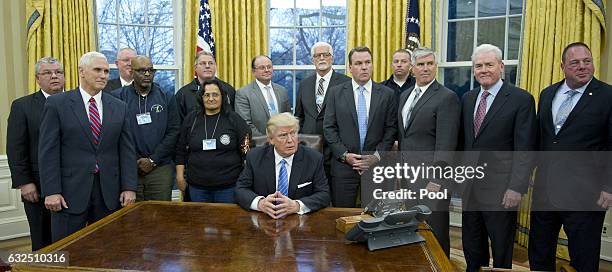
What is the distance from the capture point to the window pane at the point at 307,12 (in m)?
5.48

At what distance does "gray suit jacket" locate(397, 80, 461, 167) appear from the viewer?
118 inches

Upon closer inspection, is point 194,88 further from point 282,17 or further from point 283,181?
point 282,17

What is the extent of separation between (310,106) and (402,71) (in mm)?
947

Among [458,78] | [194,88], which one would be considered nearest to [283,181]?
[194,88]

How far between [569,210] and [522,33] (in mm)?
2145

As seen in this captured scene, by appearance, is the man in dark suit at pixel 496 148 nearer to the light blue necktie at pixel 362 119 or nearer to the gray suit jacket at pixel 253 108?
the light blue necktie at pixel 362 119

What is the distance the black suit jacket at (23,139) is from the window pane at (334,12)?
11.0 feet

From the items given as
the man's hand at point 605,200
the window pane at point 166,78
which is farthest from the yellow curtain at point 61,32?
the man's hand at point 605,200

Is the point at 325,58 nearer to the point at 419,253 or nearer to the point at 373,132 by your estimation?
the point at 373,132

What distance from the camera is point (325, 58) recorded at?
376 cm

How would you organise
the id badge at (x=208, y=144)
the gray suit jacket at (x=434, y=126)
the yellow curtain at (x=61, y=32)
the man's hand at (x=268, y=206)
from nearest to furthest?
the man's hand at (x=268, y=206)
the gray suit jacket at (x=434, y=126)
the id badge at (x=208, y=144)
the yellow curtain at (x=61, y=32)

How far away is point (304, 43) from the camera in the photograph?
5590mm

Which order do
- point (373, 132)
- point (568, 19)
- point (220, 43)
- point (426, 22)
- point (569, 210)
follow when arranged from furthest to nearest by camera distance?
point (220, 43) → point (426, 22) → point (568, 19) → point (373, 132) → point (569, 210)

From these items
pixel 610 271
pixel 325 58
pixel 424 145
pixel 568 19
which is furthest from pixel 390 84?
pixel 610 271
